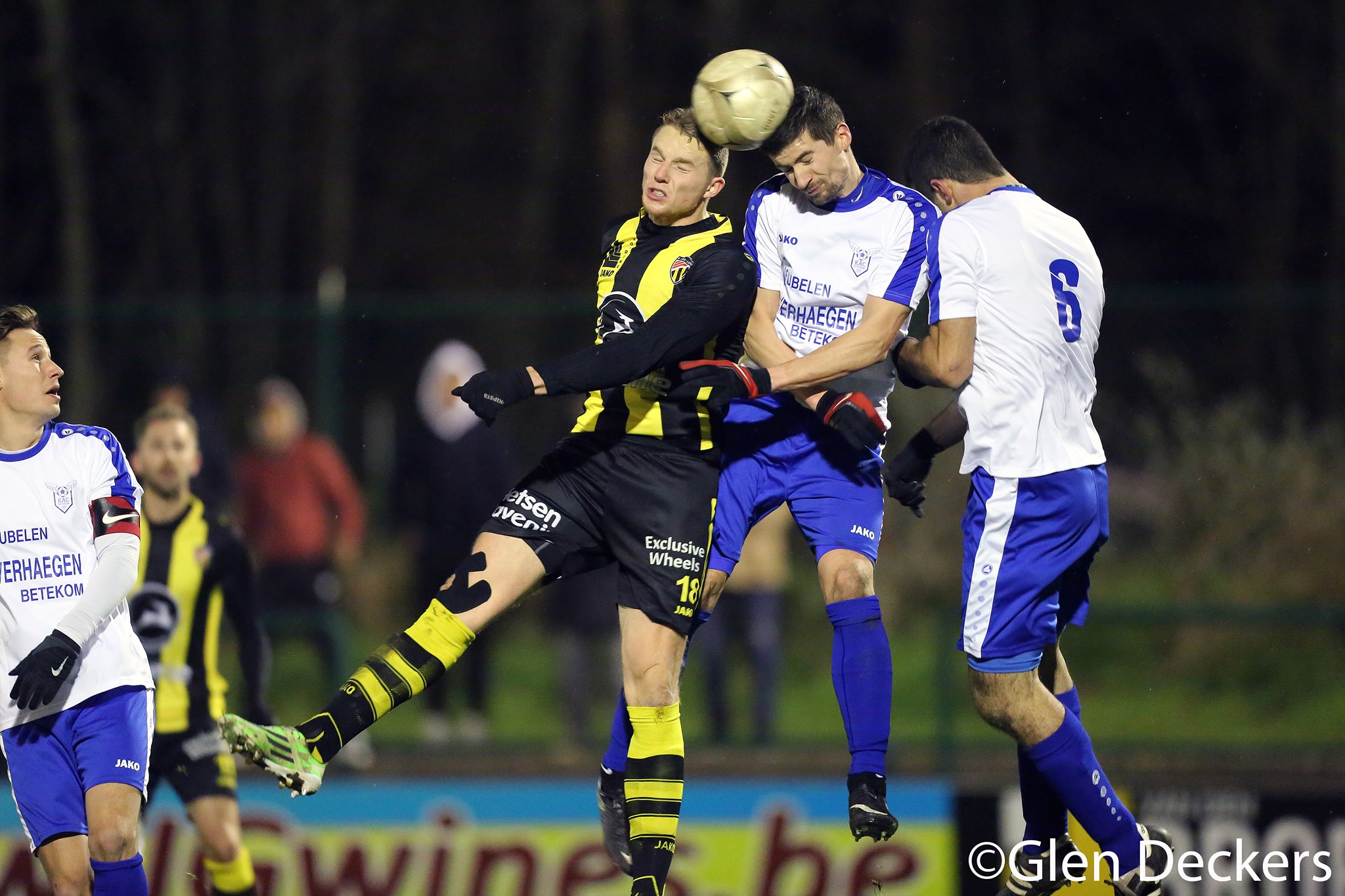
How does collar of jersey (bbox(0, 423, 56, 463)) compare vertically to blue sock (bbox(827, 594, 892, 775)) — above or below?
above

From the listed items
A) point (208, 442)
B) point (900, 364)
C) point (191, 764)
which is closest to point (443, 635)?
point (900, 364)

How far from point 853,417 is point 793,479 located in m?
0.39

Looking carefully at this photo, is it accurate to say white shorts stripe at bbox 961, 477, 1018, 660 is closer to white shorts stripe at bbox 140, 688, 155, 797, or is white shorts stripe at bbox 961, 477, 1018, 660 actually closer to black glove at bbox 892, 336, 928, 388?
black glove at bbox 892, 336, 928, 388

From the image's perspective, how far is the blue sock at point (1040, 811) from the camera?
599cm

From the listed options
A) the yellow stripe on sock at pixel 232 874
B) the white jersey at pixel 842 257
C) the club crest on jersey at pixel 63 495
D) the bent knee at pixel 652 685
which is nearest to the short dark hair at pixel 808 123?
the white jersey at pixel 842 257

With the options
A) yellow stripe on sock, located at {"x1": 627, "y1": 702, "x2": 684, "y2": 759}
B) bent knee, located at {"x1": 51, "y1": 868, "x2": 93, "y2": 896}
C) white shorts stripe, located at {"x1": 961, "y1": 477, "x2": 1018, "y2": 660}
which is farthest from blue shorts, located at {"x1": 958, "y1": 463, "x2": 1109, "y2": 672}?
bent knee, located at {"x1": 51, "y1": 868, "x2": 93, "y2": 896}

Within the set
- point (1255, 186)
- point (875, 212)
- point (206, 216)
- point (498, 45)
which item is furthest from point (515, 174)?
point (875, 212)

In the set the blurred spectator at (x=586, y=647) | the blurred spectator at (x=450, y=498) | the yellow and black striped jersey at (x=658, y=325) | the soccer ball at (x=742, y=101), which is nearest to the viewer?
the yellow and black striped jersey at (x=658, y=325)

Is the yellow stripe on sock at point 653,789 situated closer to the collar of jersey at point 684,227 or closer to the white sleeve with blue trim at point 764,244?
the white sleeve with blue trim at point 764,244

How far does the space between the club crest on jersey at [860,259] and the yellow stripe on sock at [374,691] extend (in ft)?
6.70

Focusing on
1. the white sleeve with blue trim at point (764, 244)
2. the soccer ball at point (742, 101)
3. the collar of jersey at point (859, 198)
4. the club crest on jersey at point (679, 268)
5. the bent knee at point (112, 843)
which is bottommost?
the bent knee at point (112, 843)

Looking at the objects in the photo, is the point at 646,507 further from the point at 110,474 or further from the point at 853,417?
the point at 110,474

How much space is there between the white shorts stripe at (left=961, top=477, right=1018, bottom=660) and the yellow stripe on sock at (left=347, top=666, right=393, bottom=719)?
1.89 meters

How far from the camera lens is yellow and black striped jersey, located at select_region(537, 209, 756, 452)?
5.29 m
